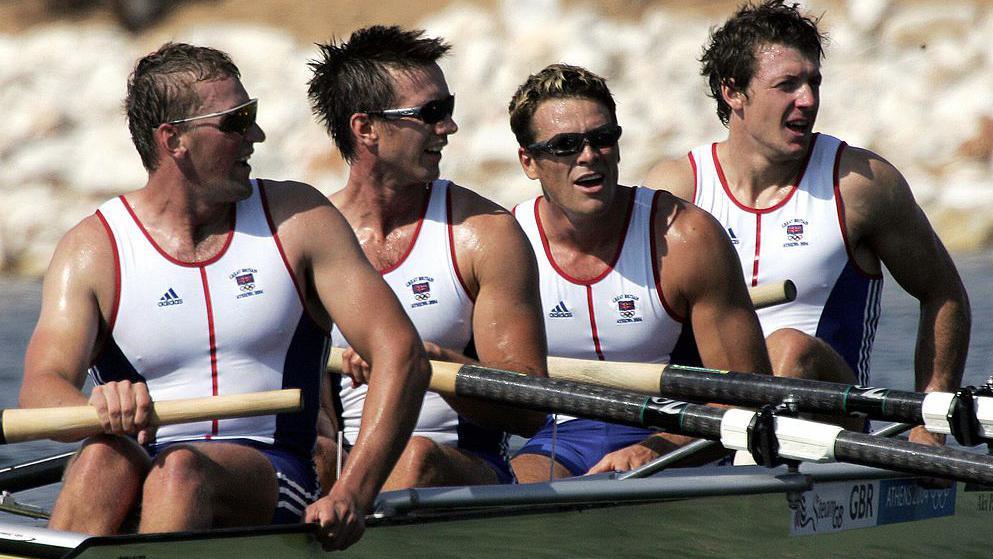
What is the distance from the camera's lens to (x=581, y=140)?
4555 mm

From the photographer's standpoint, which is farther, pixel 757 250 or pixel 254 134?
pixel 757 250

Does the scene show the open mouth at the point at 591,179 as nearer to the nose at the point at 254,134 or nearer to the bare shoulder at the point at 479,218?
the bare shoulder at the point at 479,218

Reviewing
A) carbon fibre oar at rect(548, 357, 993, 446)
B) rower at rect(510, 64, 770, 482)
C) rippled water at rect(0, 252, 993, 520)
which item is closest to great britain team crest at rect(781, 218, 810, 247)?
rower at rect(510, 64, 770, 482)

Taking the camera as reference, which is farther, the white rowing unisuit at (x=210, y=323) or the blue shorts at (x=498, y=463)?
the blue shorts at (x=498, y=463)

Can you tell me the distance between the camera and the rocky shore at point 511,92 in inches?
595

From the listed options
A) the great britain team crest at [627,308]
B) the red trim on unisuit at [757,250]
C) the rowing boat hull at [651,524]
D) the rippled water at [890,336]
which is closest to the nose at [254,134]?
the rowing boat hull at [651,524]

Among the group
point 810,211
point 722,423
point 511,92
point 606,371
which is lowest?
point 722,423

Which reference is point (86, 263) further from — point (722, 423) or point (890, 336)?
point (890, 336)

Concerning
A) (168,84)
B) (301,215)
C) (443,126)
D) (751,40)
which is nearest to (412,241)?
(443,126)

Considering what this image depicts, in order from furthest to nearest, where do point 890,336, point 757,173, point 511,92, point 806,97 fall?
point 511,92 → point 890,336 → point 757,173 → point 806,97

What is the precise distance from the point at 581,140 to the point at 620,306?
0.47m

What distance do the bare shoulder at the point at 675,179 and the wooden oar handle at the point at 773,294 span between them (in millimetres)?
529

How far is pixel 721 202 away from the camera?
5.34 meters

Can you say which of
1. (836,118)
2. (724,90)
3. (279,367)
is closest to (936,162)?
(836,118)
